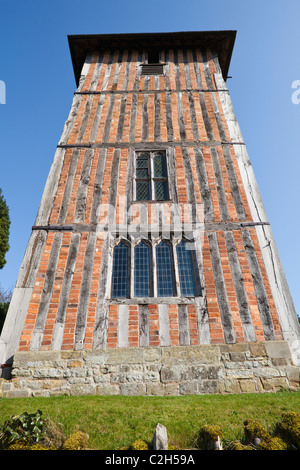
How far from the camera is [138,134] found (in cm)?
918

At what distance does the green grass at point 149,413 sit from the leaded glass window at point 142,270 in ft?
7.19

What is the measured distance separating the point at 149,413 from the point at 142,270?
3123 millimetres

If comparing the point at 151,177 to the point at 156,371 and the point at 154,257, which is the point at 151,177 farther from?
the point at 156,371

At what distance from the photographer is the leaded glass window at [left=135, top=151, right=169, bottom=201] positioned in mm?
8055

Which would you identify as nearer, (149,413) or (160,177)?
(149,413)

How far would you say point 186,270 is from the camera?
6645 millimetres

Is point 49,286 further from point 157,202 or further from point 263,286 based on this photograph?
point 263,286

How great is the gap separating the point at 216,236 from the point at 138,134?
178 inches

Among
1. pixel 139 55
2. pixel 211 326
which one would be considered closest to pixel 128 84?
pixel 139 55

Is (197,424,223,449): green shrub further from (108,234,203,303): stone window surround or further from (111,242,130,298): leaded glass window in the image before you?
(111,242,130,298): leaded glass window

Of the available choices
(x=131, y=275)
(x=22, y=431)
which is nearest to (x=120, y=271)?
(x=131, y=275)

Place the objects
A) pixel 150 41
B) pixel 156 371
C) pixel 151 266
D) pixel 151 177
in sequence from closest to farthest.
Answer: pixel 156 371
pixel 151 266
pixel 151 177
pixel 150 41

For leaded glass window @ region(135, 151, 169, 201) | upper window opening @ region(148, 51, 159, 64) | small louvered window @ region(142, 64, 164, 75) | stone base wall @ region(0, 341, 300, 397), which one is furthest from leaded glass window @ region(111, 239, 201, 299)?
upper window opening @ region(148, 51, 159, 64)

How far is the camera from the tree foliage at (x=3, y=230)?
13148 millimetres
